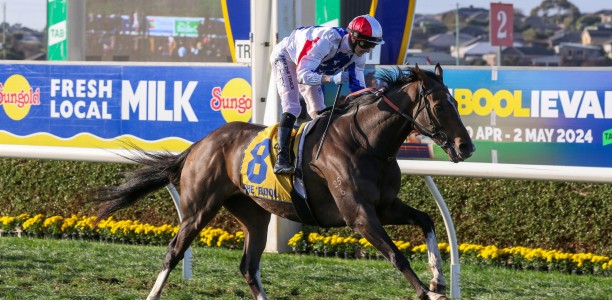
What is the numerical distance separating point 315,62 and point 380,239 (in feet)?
3.38

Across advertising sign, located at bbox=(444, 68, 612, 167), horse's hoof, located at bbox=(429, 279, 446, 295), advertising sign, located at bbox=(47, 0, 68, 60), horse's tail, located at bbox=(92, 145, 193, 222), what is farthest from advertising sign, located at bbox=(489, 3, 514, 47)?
horse's hoof, located at bbox=(429, 279, 446, 295)

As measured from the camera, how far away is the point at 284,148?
18.7 feet

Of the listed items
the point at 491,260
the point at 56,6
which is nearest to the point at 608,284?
the point at 491,260

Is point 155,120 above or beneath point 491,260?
above

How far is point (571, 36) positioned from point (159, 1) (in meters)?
36.3

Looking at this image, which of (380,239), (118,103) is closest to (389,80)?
(380,239)

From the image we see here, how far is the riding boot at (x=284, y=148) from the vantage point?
5680 millimetres

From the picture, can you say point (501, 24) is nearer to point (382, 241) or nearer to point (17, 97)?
point (17, 97)

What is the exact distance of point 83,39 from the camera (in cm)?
1205

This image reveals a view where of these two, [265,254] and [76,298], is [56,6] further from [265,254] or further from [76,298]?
[76,298]

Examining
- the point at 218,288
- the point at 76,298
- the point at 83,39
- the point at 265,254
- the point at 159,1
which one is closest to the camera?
the point at 76,298

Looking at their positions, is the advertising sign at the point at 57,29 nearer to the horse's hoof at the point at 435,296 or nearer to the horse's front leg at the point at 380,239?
the horse's front leg at the point at 380,239

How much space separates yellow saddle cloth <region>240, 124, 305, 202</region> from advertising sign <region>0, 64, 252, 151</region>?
2823 mm

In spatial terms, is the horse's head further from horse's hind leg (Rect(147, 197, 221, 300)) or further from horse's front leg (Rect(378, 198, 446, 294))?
horse's hind leg (Rect(147, 197, 221, 300))
